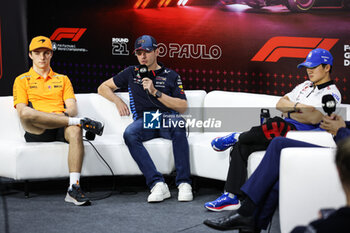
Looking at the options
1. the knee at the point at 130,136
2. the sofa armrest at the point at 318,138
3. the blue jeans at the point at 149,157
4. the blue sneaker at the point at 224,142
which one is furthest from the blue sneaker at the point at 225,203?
the knee at the point at 130,136

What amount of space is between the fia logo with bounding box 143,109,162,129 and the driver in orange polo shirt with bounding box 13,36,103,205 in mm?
391

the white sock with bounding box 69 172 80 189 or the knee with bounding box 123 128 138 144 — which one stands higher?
the knee with bounding box 123 128 138 144

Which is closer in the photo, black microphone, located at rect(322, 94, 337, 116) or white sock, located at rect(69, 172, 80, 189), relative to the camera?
black microphone, located at rect(322, 94, 337, 116)

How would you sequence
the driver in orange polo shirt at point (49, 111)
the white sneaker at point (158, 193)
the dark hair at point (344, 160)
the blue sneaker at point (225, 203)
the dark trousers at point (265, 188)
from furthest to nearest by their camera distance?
the driver in orange polo shirt at point (49, 111)
the white sneaker at point (158, 193)
the blue sneaker at point (225, 203)
the dark trousers at point (265, 188)
the dark hair at point (344, 160)

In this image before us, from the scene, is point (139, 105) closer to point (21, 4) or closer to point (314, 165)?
point (314, 165)

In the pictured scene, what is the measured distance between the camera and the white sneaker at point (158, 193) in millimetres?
4242

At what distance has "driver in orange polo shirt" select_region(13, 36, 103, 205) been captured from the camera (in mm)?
4371

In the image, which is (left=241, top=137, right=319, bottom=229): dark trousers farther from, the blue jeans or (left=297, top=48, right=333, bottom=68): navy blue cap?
the blue jeans

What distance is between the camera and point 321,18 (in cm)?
481

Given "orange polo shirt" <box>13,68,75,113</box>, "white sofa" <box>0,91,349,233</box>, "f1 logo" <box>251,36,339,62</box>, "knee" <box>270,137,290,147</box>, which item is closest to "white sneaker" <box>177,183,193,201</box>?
"white sofa" <box>0,91,349,233</box>

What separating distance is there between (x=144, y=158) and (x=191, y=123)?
0.69 meters

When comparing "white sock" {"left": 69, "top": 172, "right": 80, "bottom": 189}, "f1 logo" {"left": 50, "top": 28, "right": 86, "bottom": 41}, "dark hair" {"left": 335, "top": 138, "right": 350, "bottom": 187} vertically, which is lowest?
"white sock" {"left": 69, "top": 172, "right": 80, "bottom": 189}

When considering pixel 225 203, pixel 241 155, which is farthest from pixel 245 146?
pixel 225 203

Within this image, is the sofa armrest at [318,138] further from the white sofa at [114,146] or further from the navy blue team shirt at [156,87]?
the navy blue team shirt at [156,87]
